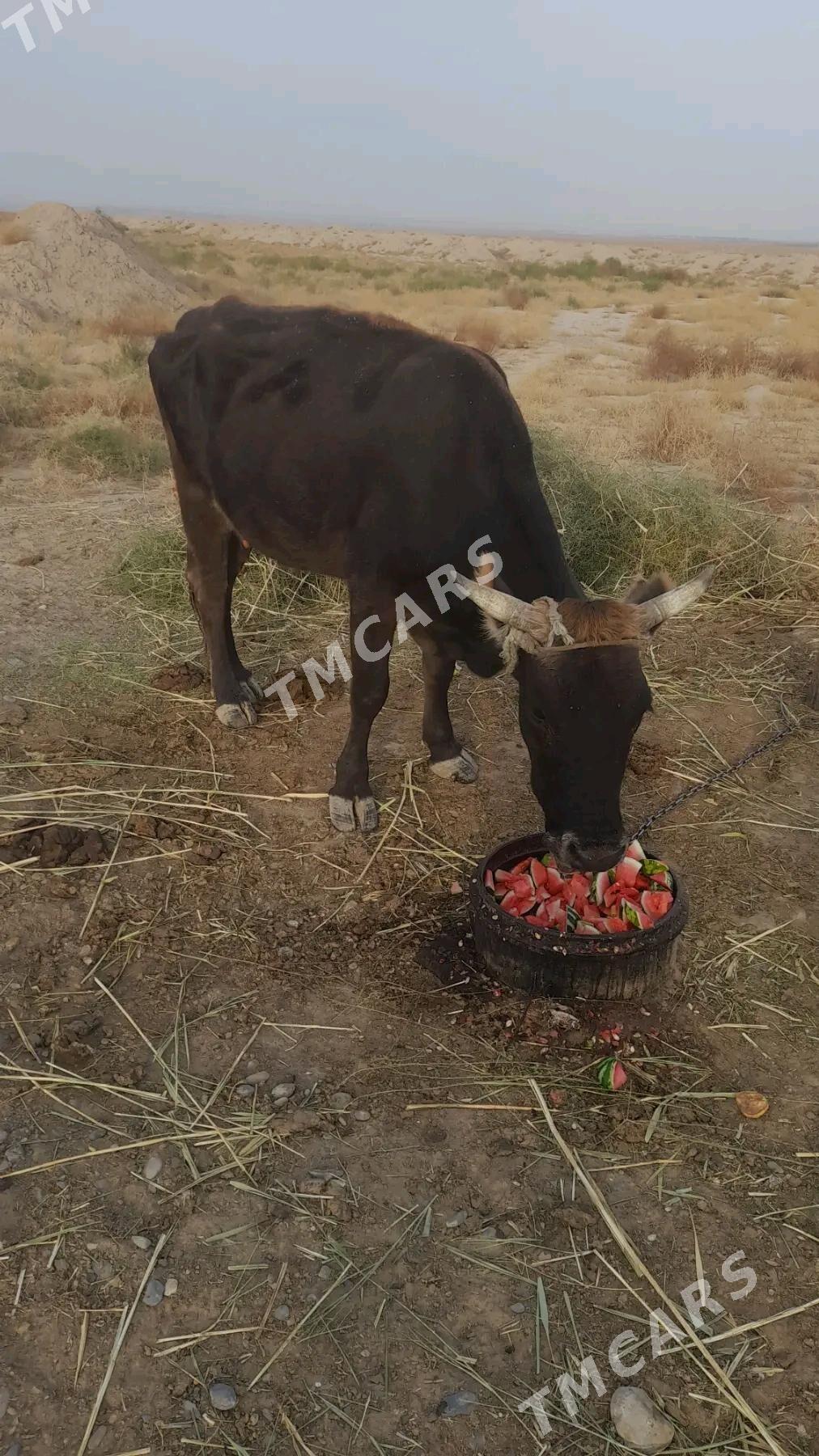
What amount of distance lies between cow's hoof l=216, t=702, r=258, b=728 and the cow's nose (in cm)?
304

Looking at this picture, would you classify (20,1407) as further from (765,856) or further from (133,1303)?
(765,856)

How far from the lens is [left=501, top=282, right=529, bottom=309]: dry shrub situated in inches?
1384

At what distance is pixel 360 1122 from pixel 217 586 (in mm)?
3950

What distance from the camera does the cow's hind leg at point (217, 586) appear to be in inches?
250

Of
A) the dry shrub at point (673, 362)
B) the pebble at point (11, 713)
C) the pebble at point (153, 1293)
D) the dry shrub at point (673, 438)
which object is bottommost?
the pebble at point (153, 1293)

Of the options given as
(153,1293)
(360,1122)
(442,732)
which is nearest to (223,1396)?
(153,1293)

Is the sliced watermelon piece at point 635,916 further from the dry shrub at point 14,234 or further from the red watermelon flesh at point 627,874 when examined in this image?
the dry shrub at point 14,234

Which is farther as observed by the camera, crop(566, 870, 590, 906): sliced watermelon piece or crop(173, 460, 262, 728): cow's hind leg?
crop(173, 460, 262, 728): cow's hind leg

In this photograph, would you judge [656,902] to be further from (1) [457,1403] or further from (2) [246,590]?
(2) [246,590]

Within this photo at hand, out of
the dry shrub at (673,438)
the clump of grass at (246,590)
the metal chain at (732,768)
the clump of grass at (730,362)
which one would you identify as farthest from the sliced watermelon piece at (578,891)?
the clump of grass at (730,362)

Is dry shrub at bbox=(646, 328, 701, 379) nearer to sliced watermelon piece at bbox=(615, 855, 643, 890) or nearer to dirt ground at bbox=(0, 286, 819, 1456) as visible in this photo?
dirt ground at bbox=(0, 286, 819, 1456)

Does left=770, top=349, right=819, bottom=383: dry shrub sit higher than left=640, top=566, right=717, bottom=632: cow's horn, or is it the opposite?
left=770, top=349, right=819, bottom=383: dry shrub

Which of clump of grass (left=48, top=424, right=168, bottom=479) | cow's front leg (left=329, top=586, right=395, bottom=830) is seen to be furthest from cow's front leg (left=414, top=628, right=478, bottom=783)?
clump of grass (left=48, top=424, right=168, bottom=479)

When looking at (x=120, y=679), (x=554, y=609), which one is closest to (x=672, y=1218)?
(x=554, y=609)
